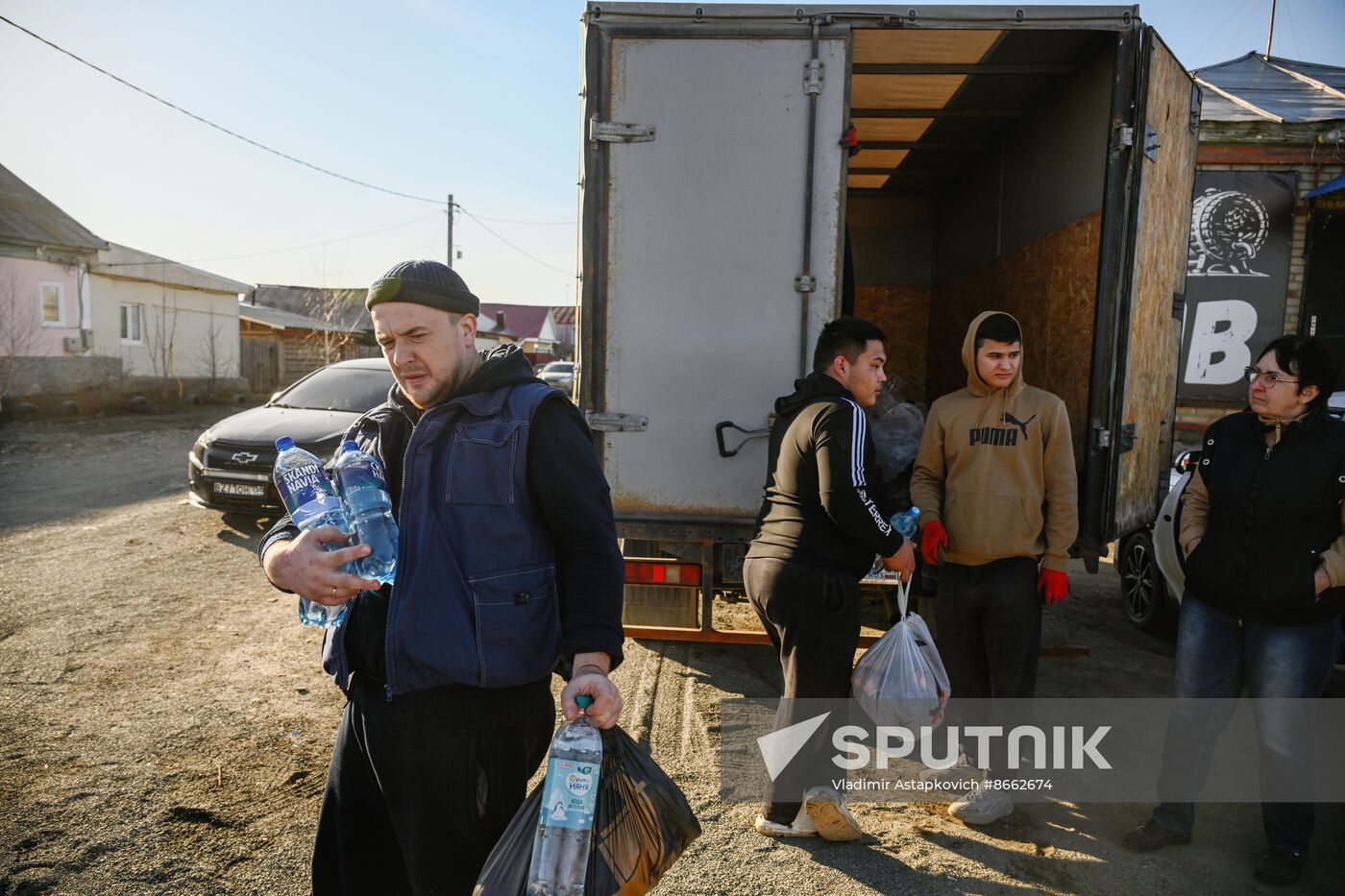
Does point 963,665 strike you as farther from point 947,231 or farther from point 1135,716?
point 947,231

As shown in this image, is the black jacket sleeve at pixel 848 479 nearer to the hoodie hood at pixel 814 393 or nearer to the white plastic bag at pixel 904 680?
the hoodie hood at pixel 814 393

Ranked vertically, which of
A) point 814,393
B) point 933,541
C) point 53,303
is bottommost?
point 933,541

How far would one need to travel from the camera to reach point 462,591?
1784 mm

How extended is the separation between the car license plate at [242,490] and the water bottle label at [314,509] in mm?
6708

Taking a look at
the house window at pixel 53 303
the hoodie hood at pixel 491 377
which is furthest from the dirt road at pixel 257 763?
the house window at pixel 53 303

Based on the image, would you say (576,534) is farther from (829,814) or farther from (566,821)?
(829,814)

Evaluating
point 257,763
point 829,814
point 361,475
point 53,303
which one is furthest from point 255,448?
point 53,303

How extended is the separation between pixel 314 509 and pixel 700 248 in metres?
2.49

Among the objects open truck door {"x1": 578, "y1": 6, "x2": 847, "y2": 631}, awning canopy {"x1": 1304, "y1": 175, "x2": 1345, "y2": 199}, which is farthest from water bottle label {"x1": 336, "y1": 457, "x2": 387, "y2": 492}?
awning canopy {"x1": 1304, "y1": 175, "x2": 1345, "y2": 199}

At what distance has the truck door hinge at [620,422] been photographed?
13.3 feet

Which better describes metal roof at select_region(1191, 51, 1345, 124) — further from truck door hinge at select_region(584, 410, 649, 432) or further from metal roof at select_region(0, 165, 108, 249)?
metal roof at select_region(0, 165, 108, 249)

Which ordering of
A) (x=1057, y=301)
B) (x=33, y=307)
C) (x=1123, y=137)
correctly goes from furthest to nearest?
(x=33, y=307), (x=1057, y=301), (x=1123, y=137)

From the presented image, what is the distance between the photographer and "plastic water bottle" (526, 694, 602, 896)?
1.66m

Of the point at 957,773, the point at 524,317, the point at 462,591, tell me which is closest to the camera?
the point at 462,591
